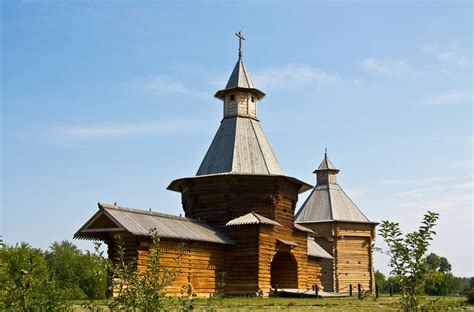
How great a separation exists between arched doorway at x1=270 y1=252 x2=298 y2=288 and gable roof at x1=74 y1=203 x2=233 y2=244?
5.88m

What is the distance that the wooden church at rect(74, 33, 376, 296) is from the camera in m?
25.2

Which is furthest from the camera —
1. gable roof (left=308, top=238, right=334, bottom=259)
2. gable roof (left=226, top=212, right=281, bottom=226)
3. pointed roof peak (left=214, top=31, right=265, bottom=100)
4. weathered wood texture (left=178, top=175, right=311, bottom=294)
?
gable roof (left=308, top=238, right=334, bottom=259)

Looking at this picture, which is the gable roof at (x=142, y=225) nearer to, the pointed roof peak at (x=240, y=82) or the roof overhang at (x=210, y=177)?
the roof overhang at (x=210, y=177)

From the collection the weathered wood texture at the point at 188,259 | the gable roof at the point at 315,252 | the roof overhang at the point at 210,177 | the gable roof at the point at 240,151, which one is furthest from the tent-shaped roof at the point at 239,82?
the gable roof at the point at 315,252

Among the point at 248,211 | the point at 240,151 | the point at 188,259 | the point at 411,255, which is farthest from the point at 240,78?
the point at 411,255

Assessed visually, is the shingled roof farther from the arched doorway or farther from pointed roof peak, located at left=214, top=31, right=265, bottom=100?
pointed roof peak, located at left=214, top=31, right=265, bottom=100

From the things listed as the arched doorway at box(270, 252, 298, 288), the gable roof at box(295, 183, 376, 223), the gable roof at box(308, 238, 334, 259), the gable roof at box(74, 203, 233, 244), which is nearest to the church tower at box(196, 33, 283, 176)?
the gable roof at box(74, 203, 233, 244)

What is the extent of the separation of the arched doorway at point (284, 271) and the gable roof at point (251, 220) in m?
3.84

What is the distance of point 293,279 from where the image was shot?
3275 centimetres

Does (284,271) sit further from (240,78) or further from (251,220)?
(240,78)

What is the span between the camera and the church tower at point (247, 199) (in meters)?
28.9

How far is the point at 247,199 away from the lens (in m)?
30.7

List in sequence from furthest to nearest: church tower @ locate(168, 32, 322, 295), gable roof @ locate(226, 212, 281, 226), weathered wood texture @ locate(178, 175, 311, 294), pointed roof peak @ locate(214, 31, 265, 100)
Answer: pointed roof peak @ locate(214, 31, 265, 100), church tower @ locate(168, 32, 322, 295), weathered wood texture @ locate(178, 175, 311, 294), gable roof @ locate(226, 212, 281, 226)

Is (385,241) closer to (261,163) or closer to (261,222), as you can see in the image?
(261,222)
